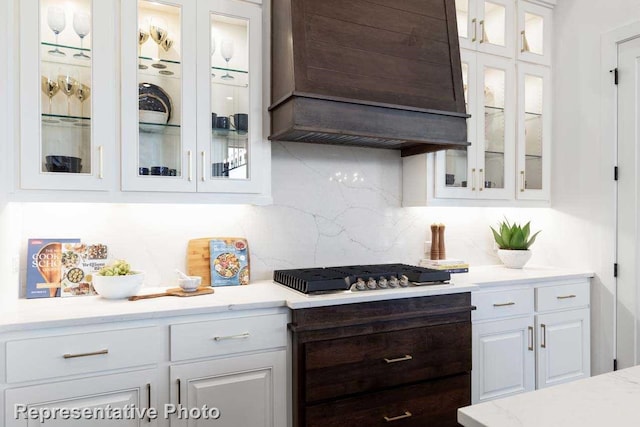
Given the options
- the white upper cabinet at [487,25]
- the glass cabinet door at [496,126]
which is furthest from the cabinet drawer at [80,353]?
the white upper cabinet at [487,25]

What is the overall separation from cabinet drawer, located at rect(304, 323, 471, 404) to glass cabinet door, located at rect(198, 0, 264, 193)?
87 centimetres

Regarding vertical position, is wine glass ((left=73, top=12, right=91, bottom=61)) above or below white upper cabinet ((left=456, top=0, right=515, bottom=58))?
below

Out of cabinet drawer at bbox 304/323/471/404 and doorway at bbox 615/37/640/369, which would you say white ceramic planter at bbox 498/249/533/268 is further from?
cabinet drawer at bbox 304/323/471/404

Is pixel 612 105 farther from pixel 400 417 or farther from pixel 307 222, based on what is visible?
pixel 400 417

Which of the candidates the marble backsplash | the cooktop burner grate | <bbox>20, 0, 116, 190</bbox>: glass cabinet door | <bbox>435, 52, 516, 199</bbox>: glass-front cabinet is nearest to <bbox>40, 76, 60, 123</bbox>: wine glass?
<bbox>20, 0, 116, 190</bbox>: glass cabinet door

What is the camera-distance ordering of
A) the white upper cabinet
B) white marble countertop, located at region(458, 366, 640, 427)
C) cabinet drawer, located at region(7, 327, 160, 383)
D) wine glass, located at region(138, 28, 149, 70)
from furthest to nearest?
the white upper cabinet
wine glass, located at region(138, 28, 149, 70)
cabinet drawer, located at region(7, 327, 160, 383)
white marble countertop, located at region(458, 366, 640, 427)

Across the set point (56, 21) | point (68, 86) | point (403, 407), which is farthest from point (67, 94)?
point (403, 407)

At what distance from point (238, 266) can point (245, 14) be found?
1.28 m

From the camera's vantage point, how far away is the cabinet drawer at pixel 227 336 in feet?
5.71

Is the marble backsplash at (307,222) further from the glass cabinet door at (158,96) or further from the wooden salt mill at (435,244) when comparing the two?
the glass cabinet door at (158,96)

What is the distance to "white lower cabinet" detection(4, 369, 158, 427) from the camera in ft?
5.01

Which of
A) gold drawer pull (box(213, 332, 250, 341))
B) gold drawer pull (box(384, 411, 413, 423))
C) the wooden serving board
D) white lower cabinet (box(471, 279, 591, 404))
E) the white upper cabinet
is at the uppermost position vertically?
the white upper cabinet

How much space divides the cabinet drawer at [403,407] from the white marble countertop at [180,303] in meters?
0.45

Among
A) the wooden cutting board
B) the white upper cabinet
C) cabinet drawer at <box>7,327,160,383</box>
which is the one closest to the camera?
cabinet drawer at <box>7,327,160,383</box>
